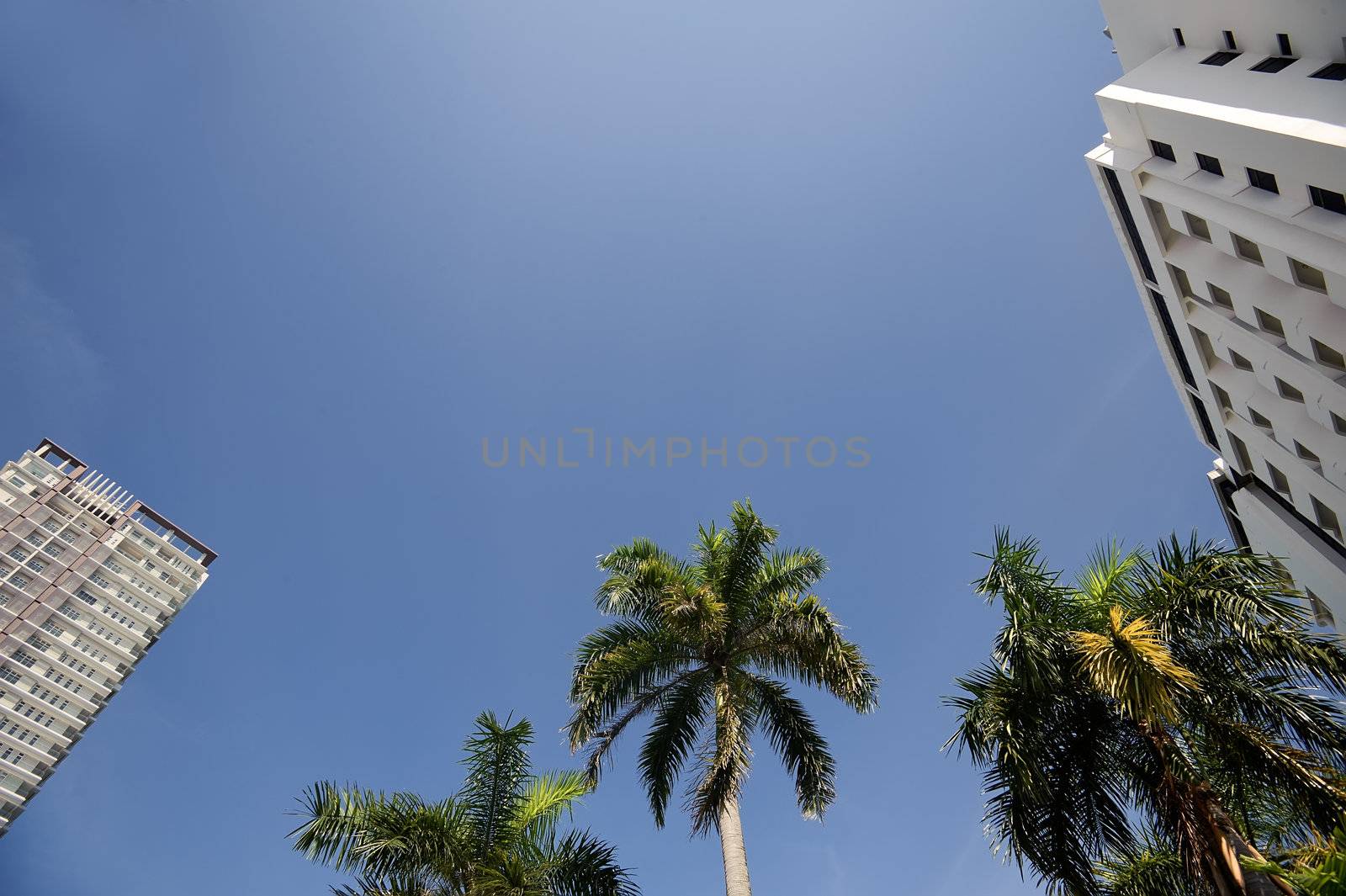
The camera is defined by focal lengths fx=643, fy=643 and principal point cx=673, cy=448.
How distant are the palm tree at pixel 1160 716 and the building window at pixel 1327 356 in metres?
13.6

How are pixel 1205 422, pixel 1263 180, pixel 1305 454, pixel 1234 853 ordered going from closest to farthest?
pixel 1234 853, pixel 1263 180, pixel 1305 454, pixel 1205 422

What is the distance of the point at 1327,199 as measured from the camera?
1684 centimetres

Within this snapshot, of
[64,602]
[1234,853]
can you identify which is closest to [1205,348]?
[1234,853]

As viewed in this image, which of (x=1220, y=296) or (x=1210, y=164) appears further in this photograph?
(x=1220, y=296)

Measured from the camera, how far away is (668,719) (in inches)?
693

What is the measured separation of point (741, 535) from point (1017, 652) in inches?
349

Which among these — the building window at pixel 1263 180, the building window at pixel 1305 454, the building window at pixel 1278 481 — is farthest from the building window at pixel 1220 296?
the building window at pixel 1278 481

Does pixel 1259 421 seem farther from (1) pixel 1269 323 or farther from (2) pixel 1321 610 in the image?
(2) pixel 1321 610

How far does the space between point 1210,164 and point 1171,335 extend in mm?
9732

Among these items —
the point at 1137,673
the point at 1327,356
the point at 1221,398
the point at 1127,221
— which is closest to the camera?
the point at 1137,673

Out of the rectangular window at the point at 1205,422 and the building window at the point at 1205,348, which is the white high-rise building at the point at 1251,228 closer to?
the building window at the point at 1205,348

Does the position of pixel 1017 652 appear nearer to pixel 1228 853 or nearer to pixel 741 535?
pixel 1228 853

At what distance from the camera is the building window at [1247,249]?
823 inches

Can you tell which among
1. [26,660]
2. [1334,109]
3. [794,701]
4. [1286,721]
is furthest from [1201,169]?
[26,660]
